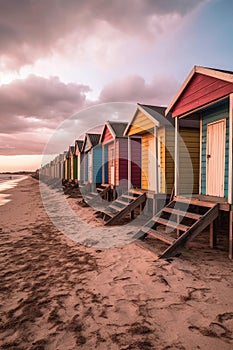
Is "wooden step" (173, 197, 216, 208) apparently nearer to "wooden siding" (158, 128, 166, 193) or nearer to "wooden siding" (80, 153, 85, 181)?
"wooden siding" (158, 128, 166, 193)

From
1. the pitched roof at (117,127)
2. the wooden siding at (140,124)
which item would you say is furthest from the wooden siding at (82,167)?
the wooden siding at (140,124)

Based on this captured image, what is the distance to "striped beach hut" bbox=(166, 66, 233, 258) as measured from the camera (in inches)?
252

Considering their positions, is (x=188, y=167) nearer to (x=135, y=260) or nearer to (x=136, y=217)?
(x=136, y=217)

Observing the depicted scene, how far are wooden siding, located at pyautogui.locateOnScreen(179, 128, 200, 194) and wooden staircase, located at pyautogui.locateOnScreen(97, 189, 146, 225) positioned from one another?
1922 mm

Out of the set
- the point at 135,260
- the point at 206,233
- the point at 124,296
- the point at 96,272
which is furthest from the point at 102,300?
the point at 206,233

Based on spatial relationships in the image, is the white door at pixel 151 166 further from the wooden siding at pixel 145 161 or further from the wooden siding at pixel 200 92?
the wooden siding at pixel 200 92

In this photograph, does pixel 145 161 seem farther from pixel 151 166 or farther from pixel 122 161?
pixel 122 161

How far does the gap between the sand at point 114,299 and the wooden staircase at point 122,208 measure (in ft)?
9.65

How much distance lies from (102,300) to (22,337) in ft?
4.48

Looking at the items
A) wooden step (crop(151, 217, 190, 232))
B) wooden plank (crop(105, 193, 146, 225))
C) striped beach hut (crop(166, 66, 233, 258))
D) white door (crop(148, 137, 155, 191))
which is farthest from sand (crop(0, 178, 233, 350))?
white door (crop(148, 137, 155, 191))

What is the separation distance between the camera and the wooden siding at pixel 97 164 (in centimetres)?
2003

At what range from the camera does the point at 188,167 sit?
1012 cm

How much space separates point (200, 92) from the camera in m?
7.12

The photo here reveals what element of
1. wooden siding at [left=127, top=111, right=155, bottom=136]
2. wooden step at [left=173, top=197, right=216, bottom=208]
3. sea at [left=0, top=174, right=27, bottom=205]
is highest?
wooden siding at [left=127, top=111, right=155, bottom=136]
